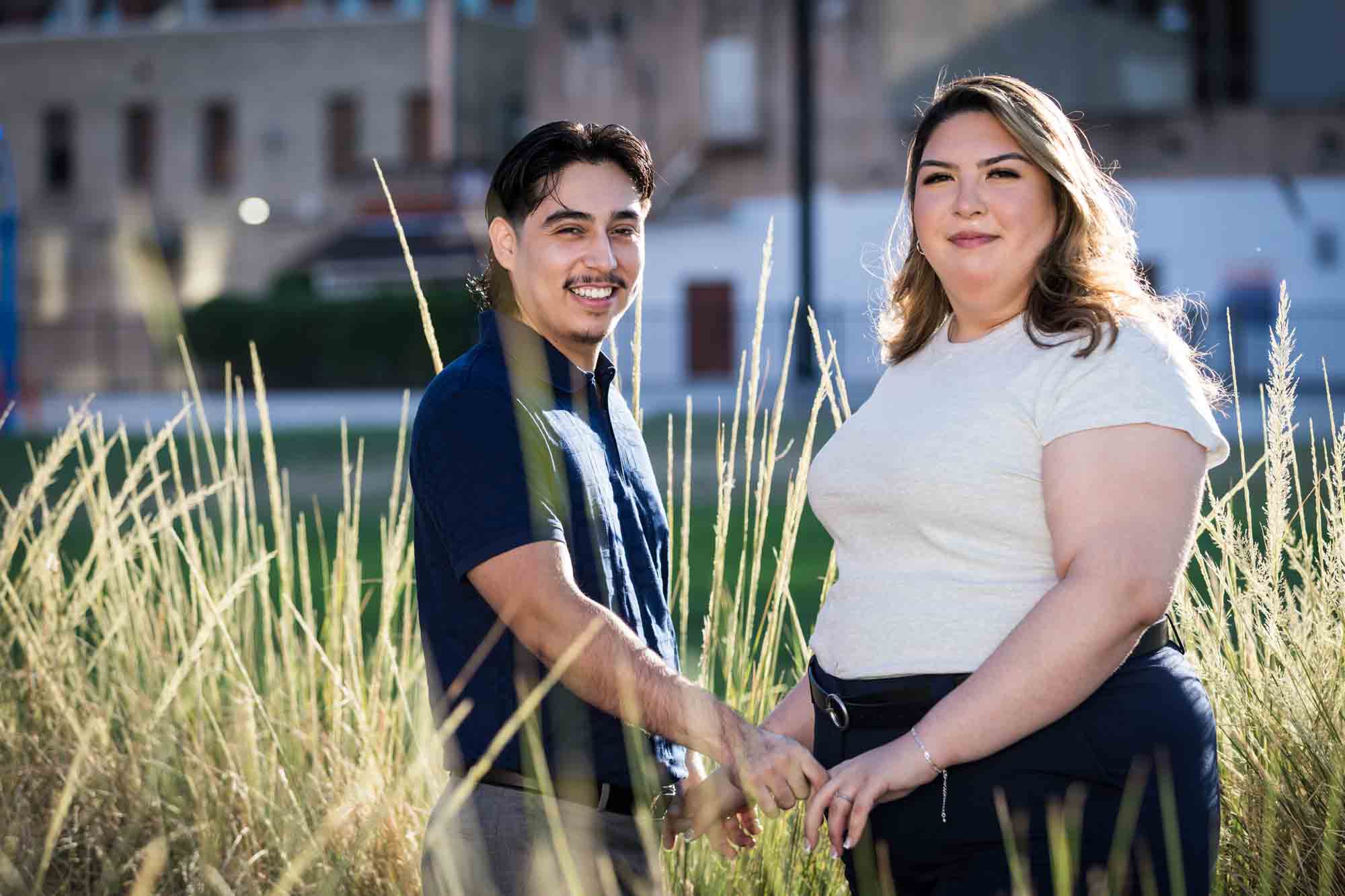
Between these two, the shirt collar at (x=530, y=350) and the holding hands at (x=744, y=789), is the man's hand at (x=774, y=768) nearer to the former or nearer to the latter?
the holding hands at (x=744, y=789)

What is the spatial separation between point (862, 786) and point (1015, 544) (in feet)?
1.15

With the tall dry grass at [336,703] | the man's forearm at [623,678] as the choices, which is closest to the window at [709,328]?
the tall dry grass at [336,703]

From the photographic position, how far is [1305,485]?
6.45 metres

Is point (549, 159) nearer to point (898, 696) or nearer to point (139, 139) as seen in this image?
point (898, 696)

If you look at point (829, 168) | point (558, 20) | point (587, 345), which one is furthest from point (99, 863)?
point (558, 20)

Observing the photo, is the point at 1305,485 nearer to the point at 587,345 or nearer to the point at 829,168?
the point at 587,345

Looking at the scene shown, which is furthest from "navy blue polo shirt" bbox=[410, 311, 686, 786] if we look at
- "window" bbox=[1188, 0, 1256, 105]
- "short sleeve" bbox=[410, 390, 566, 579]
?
"window" bbox=[1188, 0, 1256, 105]

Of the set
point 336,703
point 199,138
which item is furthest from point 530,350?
point 199,138

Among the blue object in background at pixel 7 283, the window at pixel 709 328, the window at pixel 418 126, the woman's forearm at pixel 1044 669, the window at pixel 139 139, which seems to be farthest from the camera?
the window at pixel 139 139

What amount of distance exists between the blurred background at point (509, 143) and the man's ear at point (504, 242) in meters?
16.5

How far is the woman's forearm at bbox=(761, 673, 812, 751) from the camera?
243 cm

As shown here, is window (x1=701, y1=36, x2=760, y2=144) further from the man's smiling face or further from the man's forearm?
the man's forearm

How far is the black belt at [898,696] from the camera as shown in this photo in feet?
6.89

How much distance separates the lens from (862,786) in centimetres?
204
